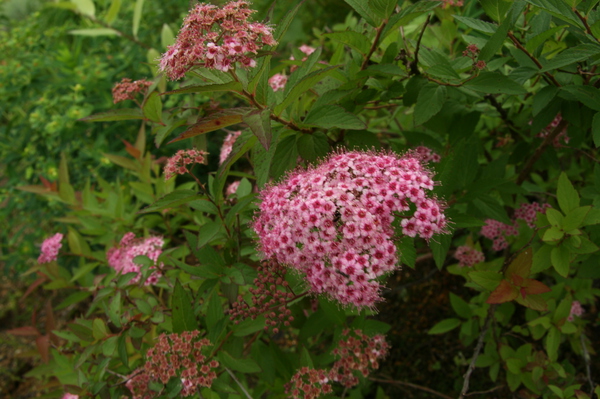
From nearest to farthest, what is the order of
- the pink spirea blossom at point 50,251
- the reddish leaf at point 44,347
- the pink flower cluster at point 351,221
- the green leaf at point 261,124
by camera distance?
the green leaf at point 261,124 → the pink flower cluster at point 351,221 → the reddish leaf at point 44,347 → the pink spirea blossom at point 50,251

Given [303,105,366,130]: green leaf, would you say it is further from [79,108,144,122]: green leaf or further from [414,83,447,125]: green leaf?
[79,108,144,122]: green leaf

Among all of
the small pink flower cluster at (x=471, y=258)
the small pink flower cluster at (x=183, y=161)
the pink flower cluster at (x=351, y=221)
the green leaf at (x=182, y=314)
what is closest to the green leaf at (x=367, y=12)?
the pink flower cluster at (x=351, y=221)

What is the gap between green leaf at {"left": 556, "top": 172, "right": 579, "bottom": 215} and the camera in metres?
1.21

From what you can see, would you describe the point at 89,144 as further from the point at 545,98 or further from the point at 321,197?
the point at 545,98

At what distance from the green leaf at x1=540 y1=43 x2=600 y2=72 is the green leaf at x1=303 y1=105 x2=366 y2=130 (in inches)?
19.3

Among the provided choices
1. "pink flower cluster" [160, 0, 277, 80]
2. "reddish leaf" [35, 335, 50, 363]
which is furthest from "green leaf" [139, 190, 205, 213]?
"reddish leaf" [35, 335, 50, 363]

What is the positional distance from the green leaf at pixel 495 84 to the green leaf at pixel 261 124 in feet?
1.93

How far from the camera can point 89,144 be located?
2850mm

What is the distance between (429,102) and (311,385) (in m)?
0.89

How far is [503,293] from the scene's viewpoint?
3.97 ft

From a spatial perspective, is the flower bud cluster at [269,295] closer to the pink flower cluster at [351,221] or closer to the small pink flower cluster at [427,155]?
the pink flower cluster at [351,221]

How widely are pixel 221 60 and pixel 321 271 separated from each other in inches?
21.5

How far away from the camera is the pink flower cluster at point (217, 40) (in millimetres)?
933

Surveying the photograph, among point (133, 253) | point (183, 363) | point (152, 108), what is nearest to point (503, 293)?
point (183, 363)
